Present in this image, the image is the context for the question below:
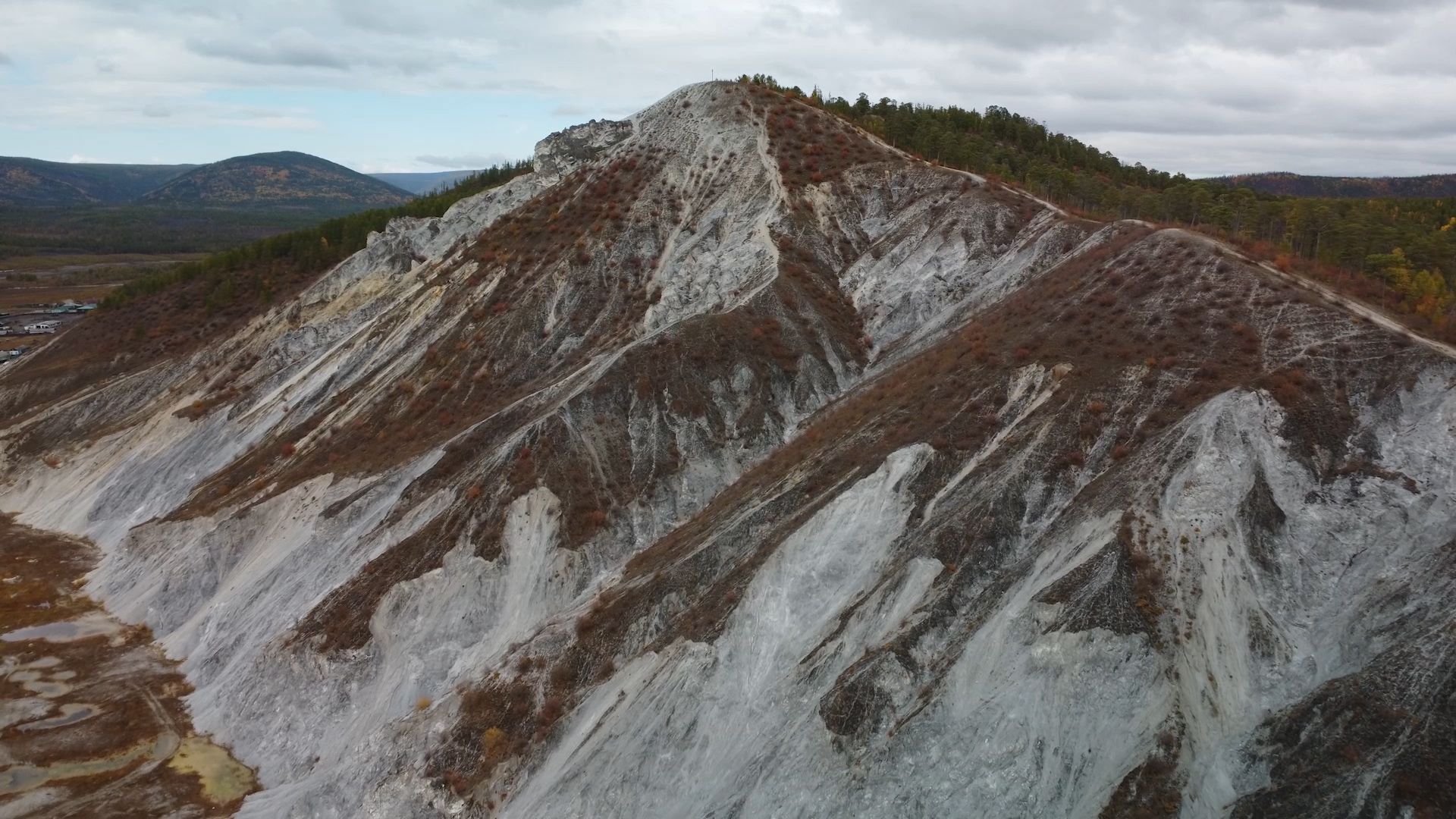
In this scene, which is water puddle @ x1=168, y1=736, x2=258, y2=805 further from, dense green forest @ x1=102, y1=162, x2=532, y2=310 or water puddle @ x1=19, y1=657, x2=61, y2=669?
dense green forest @ x1=102, y1=162, x2=532, y2=310

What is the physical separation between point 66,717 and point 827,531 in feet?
100

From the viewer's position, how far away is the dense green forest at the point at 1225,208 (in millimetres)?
33031

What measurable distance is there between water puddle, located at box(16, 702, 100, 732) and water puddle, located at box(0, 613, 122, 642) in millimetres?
6476

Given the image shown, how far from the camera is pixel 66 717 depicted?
32031 mm

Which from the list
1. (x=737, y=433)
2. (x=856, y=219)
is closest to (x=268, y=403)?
(x=737, y=433)

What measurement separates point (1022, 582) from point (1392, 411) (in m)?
12.3

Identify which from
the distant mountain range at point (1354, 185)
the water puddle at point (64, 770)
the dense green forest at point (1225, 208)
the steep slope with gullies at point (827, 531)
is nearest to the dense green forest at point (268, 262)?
the steep slope with gullies at point (827, 531)

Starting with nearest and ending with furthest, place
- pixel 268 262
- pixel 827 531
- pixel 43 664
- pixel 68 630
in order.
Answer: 1. pixel 827 531
2. pixel 43 664
3. pixel 68 630
4. pixel 268 262

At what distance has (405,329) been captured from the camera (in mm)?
49688

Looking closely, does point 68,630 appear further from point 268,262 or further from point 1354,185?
point 1354,185

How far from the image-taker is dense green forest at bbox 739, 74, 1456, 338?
33.0 metres

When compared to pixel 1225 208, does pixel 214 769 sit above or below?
below

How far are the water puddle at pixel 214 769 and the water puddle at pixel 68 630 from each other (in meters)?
12.5

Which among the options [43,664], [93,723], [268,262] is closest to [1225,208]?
[93,723]
